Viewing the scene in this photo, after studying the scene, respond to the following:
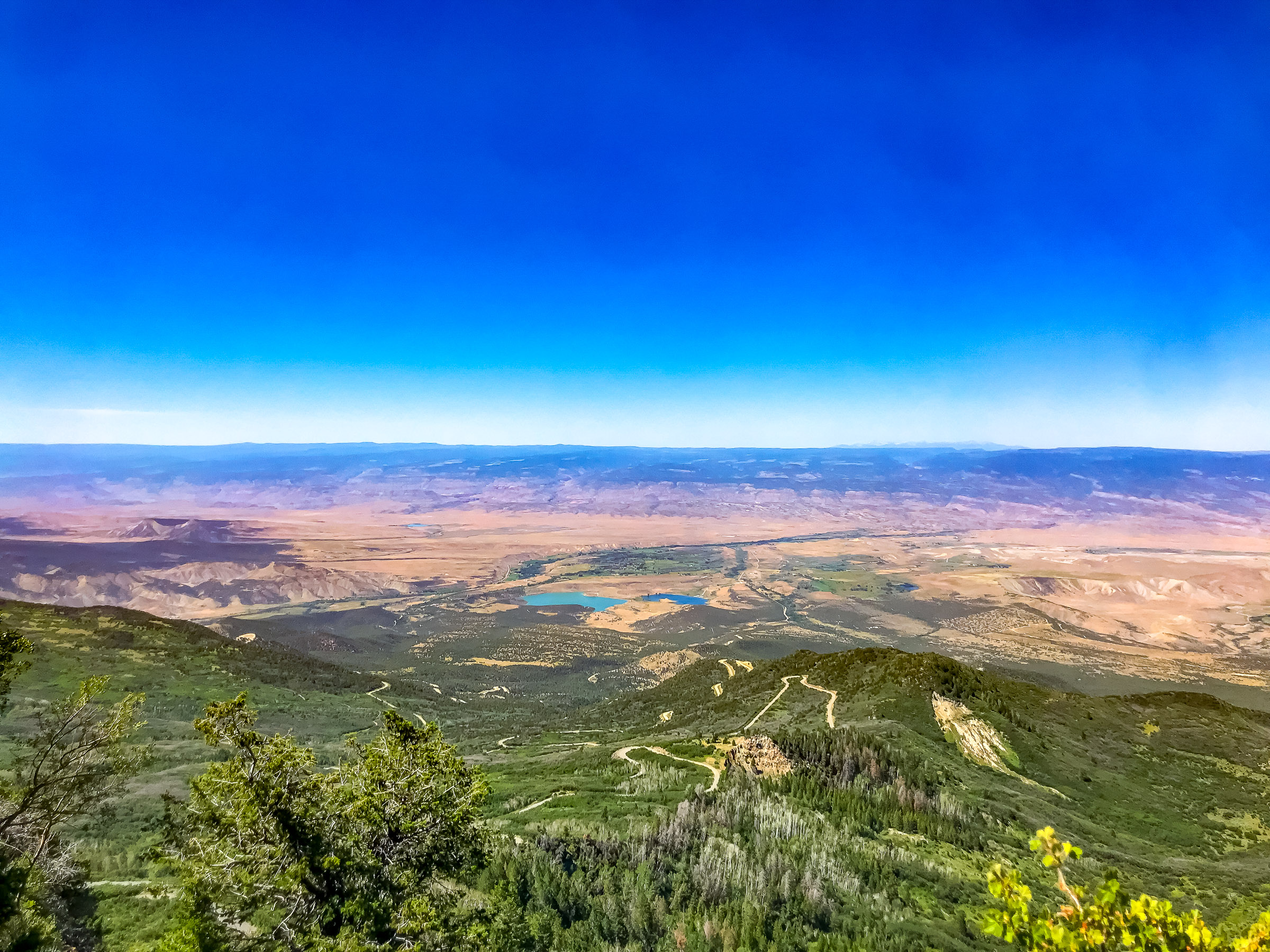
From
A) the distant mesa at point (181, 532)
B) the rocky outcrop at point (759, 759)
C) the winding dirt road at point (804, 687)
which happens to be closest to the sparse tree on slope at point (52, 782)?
the rocky outcrop at point (759, 759)

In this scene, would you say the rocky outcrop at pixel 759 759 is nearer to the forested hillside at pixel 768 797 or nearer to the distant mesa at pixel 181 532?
the forested hillside at pixel 768 797

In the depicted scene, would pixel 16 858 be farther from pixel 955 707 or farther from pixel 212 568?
pixel 212 568

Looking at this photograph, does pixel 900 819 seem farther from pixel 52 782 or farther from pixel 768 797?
pixel 52 782

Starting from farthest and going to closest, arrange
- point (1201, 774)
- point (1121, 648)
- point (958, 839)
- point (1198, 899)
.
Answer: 1. point (1121, 648)
2. point (1201, 774)
3. point (958, 839)
4. point (1198, 899)

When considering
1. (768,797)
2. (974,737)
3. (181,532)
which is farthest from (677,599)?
(181,532)

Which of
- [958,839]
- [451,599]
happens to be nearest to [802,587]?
[451,599]

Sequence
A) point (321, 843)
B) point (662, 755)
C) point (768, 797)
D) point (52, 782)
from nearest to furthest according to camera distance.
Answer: point (321, 843) < point (52, 782) < point (768, 797) < point (662, 755)
